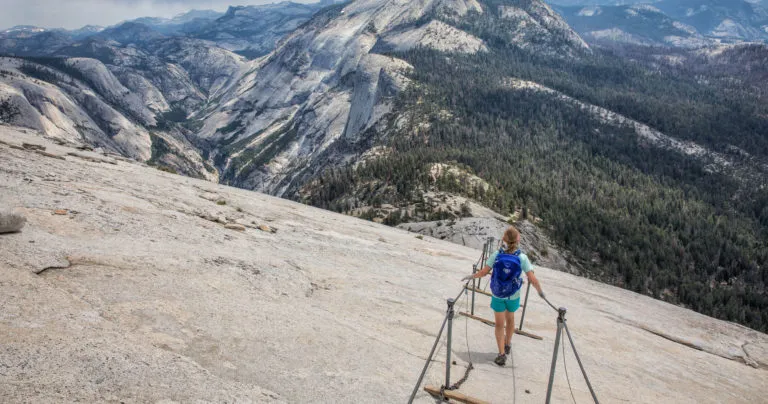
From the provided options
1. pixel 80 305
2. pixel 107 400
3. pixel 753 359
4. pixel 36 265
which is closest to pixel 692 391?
pixel 753 359

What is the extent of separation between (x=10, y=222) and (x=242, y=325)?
8.15 m

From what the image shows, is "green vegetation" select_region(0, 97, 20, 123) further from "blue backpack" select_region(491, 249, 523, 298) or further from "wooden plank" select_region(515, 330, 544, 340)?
"blue backpack" select_region(491, 249, 523, 298)

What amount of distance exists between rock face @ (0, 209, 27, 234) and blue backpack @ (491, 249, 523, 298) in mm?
14567

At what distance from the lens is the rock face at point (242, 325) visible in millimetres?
8445

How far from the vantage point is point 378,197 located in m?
110

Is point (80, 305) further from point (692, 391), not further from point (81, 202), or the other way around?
point (692, 391)

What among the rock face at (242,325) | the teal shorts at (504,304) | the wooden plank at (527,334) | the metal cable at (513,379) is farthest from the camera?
the wooden plank at (527,334)

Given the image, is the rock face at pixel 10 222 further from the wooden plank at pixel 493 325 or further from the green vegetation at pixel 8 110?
the green vegetation at pixel 8 110

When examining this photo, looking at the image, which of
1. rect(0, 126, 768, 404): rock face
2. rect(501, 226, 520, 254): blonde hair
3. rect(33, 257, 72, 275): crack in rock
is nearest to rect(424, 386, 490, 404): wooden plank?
rect(0, 126, 768, 404): rock face

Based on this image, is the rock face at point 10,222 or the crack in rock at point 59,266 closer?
the crack in rock at point 59,266

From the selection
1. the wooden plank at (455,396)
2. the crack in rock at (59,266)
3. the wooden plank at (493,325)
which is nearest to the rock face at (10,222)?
the crack in rock at (59,266)

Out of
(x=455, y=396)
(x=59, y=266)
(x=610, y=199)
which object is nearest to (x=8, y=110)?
(x=59, y=266)

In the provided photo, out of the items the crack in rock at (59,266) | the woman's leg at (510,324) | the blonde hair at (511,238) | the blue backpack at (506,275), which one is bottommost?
the crack in rock at (59,266)

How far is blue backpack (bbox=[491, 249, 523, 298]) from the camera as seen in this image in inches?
466
